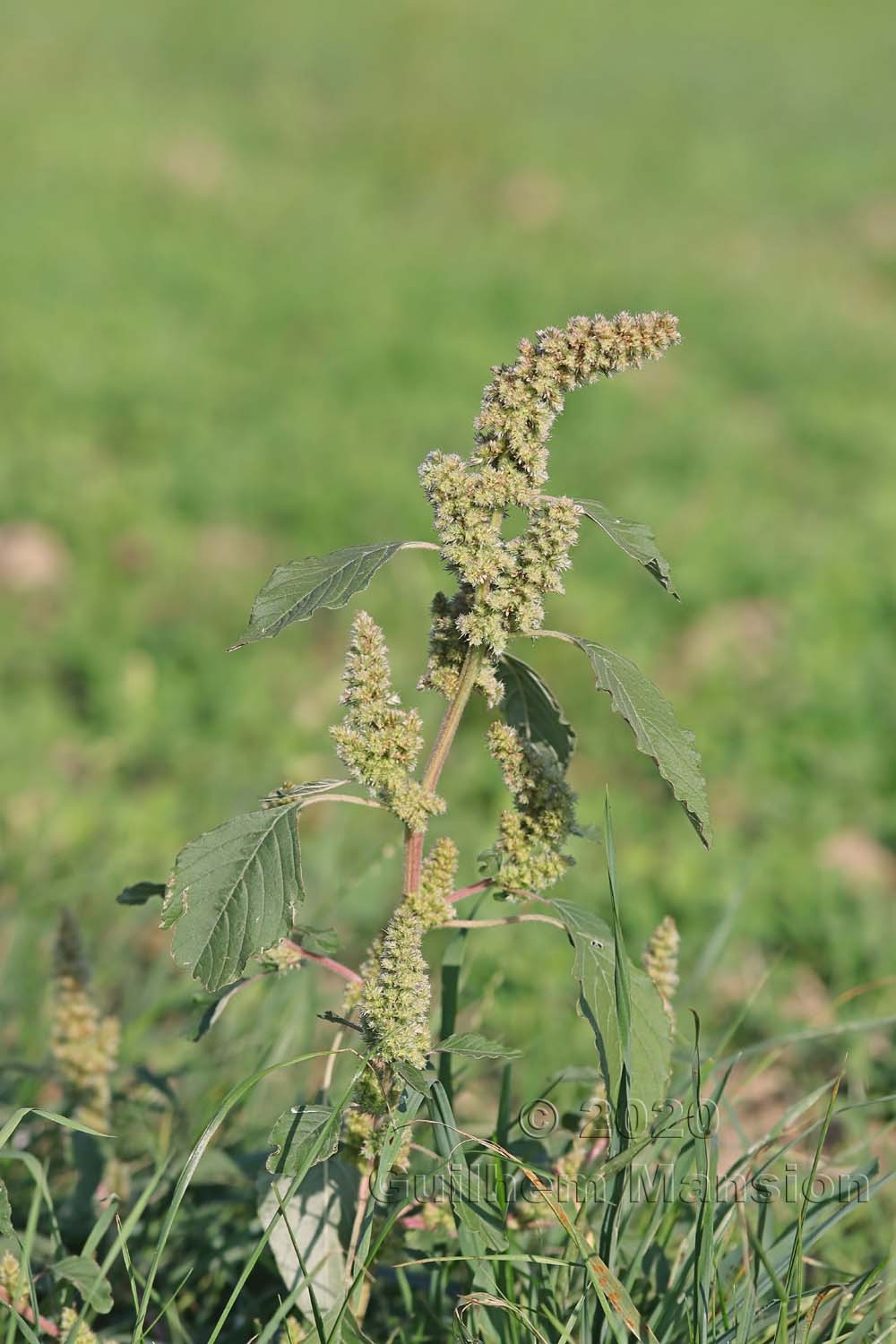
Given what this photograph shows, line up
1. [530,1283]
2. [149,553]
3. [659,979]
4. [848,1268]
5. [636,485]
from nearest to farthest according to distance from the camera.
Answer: [530,1283] → [659,979] → [848,1268] → [149,553] → [636,485]

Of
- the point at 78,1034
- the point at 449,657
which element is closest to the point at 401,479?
the point at 78,1034

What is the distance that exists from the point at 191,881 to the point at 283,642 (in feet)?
11.5

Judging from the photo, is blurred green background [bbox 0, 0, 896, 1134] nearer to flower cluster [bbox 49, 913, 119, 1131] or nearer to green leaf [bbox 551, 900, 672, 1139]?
flower cluster [bbox 49, 913, 119, 1131]

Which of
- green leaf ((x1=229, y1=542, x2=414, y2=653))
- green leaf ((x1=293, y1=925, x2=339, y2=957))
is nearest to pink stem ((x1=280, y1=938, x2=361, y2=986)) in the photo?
green leaf ((x1=293, y1=925, x2=339, y2=957))

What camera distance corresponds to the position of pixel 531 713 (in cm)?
147

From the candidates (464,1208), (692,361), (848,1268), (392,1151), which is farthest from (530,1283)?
(692,361)

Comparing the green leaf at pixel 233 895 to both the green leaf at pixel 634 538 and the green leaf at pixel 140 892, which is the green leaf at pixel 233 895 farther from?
the green leaf at pixel 634 538

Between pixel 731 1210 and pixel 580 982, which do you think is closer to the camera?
pixel 580 982

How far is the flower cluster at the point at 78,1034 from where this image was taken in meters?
1.73

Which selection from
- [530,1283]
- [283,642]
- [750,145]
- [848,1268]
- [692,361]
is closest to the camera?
[530,1283]

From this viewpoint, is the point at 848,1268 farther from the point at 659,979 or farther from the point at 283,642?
the point at 283,642

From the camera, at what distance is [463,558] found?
1.26 meters

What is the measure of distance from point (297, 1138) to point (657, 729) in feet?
1.87

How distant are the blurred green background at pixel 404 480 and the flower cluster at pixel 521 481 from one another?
95cm
